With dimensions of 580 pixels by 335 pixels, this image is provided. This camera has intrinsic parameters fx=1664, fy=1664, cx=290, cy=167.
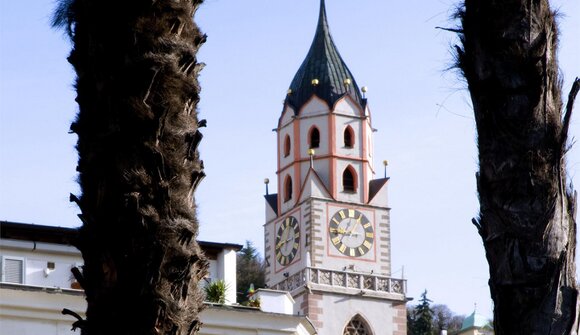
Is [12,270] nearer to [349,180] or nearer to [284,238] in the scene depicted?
[349,180]

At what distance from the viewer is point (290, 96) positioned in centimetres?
9031

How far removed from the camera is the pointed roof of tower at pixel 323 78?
89.6 metres

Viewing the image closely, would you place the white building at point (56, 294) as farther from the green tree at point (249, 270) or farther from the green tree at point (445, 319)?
the green tree at point (445, 319)

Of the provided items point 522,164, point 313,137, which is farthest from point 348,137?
point 522,164

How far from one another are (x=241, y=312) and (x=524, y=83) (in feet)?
71.8

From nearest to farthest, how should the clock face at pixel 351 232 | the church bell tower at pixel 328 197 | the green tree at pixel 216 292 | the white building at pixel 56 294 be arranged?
1. the white building at pixel 56 294
2. the green tree at pixel 216 292
3. the church bell tower at pixel 328 197
4. the clock face at pixel 351 232

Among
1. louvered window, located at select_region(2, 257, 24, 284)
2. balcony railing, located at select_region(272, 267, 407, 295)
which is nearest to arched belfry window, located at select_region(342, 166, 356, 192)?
balcony railing, located at select_region(272, 267, 407, 295)

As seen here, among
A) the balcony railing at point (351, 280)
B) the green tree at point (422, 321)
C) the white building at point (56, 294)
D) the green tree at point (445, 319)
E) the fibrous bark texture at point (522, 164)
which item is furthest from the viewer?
the green tree at point (445, 319)

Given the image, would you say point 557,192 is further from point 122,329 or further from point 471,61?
point 122,329

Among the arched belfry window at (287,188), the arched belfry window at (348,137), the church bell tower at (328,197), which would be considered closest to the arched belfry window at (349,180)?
the church bell tower at (328,197)

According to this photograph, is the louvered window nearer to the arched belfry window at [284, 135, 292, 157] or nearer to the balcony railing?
the balcony railing

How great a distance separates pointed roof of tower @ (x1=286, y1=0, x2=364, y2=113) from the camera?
8962cm

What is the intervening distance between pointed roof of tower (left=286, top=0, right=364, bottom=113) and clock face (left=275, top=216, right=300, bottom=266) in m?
6.25

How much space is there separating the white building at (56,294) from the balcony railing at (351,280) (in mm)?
46696
